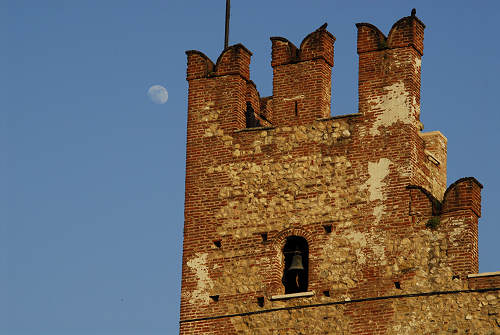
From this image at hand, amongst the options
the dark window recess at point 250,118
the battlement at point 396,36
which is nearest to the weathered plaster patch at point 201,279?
the dark window recess at point 250,118

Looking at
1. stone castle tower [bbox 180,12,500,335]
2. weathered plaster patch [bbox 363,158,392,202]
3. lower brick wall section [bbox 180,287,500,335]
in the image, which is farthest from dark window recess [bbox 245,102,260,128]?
lower brick wall section [bbox 180,287,500,335]

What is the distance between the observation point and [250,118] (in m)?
41.2

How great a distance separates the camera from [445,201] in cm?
3725

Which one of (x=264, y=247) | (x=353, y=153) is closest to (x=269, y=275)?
(x=264, y=247)

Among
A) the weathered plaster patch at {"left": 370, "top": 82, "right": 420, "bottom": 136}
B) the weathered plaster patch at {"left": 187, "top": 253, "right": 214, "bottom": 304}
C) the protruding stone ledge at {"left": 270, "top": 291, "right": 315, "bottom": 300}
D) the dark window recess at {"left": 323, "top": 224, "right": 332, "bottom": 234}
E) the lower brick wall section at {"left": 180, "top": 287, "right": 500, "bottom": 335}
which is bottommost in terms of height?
the lower brick wall section at {"left": 180, "top": 287, "right": 500, "bottom": 335}

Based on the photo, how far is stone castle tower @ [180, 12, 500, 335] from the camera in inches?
1451

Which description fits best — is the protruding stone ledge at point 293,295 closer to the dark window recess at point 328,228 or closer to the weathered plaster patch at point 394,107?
the dark window recess at point 328,228

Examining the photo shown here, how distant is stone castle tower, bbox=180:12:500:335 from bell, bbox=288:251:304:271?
4 cm

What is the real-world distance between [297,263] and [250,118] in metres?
4.52

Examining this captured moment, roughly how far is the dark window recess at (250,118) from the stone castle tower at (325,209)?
721 mm

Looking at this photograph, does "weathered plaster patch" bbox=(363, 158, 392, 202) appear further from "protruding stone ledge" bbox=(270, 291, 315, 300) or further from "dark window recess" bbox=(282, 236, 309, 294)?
"protruding stone ledge" bbox=(270, 291, 315, 300)

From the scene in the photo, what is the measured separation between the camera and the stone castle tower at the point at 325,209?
121 feet

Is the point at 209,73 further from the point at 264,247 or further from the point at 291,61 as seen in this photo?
the point at 264,247

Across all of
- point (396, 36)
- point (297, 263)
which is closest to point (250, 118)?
point (396, 36)
